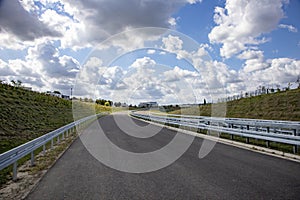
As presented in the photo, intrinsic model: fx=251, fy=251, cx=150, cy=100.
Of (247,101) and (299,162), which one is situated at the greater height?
(247,101)

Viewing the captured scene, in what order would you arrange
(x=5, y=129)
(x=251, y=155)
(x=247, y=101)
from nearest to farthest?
(x=251, y=155), (x=5, y=129), (x=247, y=101)

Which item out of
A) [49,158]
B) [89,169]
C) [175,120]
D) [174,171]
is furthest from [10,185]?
[175,120]

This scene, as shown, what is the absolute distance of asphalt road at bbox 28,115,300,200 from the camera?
4707 millimetres

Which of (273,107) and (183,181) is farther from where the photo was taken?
(273,107)

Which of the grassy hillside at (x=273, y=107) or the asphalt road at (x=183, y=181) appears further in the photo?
the grassy hillside at (x=273, y=107)

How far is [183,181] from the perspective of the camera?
554 cm

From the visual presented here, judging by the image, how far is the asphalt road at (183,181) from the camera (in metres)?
4.71

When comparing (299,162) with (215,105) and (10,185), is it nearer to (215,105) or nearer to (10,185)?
(10,185)

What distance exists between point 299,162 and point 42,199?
6827 mm

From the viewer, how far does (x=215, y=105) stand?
42.2m

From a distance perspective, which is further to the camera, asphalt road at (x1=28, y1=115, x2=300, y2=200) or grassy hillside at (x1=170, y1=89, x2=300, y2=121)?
grassy hillside at (x1=170, y1=89, x2=300, y2=121)

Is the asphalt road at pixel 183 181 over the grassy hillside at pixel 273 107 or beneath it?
beneath

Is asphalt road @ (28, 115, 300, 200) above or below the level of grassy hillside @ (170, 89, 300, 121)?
below

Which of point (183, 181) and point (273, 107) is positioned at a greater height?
point (273, 107)
